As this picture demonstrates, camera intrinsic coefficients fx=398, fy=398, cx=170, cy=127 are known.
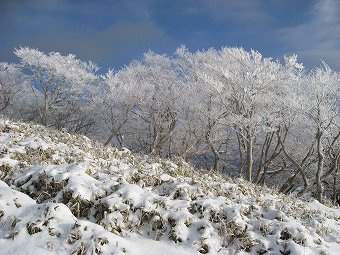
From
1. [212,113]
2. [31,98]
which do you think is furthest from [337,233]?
[31,98]

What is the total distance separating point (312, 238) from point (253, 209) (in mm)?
1235

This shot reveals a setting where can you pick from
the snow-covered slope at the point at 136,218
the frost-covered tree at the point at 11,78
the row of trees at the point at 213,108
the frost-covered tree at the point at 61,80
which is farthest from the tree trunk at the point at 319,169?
the frost-covered tree at the point at 11,78

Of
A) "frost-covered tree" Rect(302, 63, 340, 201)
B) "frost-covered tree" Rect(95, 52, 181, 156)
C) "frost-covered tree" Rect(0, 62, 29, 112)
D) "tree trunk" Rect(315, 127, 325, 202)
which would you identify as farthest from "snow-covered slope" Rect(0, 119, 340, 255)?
"frost-covered tree" Rect(0, 62, 29, 112)

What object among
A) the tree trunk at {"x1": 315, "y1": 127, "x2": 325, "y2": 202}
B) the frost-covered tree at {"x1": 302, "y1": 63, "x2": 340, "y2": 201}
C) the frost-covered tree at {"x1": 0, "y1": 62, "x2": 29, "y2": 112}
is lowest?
the tree trunk at {"x1": 315, "y1": 127, "x2": 325, "y2": 202}

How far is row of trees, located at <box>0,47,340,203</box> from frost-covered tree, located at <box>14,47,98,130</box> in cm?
12

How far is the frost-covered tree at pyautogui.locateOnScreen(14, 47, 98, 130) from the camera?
41594 millimetres

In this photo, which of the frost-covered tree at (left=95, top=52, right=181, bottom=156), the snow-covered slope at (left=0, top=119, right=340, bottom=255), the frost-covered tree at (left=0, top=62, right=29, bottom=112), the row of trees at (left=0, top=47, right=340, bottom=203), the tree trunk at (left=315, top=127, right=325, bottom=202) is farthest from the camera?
the frost-covered tree at (left=0, top=62, right=29, bottom=112)

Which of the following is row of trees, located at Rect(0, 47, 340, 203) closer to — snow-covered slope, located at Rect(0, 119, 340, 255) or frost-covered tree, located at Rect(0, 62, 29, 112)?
frost-covered tree, located at Rect(0, 62, 29, 112)

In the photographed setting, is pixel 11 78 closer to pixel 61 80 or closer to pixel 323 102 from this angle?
pixel 61 80

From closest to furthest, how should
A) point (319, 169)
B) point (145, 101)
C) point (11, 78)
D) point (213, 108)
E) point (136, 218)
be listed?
point (136, 218) → point (319, 169) → point (213, 108) → point (145, 101) → point (11, 78)

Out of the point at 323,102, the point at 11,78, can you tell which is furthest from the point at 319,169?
the point at 11,78

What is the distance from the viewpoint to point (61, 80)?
42625mm

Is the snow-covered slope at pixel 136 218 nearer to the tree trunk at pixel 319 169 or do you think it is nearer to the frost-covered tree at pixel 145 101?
the tree trunk at pixel 319 169

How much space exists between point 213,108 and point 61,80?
66.9 ft
